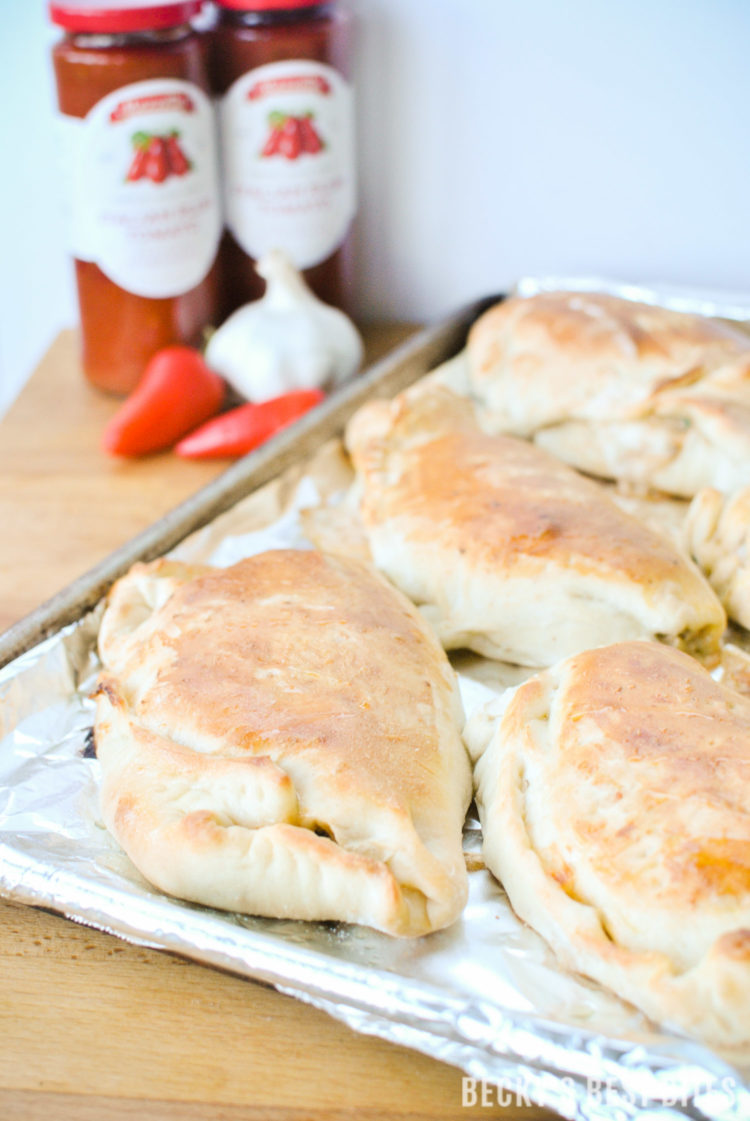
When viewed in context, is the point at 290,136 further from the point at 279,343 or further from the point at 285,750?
the point at 285,750

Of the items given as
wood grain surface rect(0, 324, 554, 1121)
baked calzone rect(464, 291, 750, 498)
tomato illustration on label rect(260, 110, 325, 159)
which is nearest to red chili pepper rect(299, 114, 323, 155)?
tomato illustration on label rect(260, 110, 325, 159)

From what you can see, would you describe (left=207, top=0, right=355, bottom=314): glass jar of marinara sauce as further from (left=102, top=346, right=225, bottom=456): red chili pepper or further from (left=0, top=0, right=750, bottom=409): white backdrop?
(left=102, top=346, right=225, bottom=456): red chili pepper

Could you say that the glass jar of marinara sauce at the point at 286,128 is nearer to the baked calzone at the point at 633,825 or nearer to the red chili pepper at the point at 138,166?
the red chili pepper at the point at 138,166

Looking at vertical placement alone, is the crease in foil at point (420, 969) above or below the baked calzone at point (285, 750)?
below

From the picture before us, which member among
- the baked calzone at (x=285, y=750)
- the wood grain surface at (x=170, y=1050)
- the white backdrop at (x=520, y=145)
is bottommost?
the wood grain surface at (x=170, y=1050)

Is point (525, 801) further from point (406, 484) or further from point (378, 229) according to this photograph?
point (378, 229)

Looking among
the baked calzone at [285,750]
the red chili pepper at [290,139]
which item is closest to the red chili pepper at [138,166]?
the red chili pepper at [290,139]

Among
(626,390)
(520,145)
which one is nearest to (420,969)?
(626,390)
